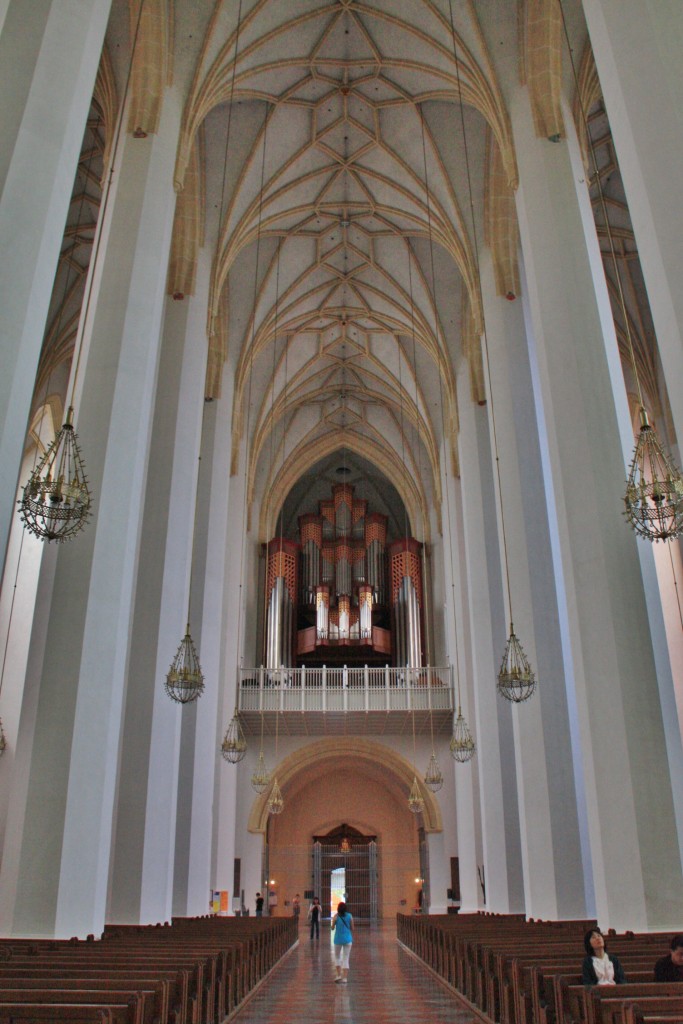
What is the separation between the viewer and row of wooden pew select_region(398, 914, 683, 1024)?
4.09 metres

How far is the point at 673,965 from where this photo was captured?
16.2 ft

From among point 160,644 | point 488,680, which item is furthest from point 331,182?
point 160,644

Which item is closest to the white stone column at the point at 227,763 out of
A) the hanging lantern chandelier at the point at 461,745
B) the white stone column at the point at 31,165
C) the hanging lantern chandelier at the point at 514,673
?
the hanging lantern chandelier at the point at 461,745

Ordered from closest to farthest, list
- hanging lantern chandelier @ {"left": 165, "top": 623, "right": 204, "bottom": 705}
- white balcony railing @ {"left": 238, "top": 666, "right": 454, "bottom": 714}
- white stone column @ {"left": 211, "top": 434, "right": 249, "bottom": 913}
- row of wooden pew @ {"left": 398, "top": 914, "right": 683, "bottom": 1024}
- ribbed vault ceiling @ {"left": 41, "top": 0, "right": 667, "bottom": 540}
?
row of wooden pew @ {"left": 398, "top": 914, "right": 683, "bottom": 1024} → hanging lantern chandelier @ {"left": 165, "top": 623, "right": 204, "bottom": 705} → ribbed vault ceiling @ {"left": 41, "top": 0, "right": 667, "bottom": 540} → white stone column @ {"left": 211, "top": 434, "right": 249, "bottom": 913} → white balcony railing @ {"left": 238, "top": 666, "right": 454, "bottom": 714}

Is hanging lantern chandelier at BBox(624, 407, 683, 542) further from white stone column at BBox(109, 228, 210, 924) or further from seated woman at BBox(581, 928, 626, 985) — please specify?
white stone column at BBox(109, 228, 210, 924)

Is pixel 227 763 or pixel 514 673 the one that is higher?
pixel 227 763

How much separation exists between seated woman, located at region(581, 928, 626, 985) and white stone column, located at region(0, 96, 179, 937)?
5.37 m

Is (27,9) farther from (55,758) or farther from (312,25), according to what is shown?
(312,25)

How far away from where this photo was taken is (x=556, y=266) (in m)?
10.9

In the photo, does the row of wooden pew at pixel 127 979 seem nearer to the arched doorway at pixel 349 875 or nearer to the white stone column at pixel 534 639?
the white stone column at pixel 534 639

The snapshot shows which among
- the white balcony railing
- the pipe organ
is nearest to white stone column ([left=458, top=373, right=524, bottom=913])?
the white balcony railing

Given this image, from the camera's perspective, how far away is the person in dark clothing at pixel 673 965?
4891 millimetres

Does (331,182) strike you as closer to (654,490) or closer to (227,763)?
(654,490)

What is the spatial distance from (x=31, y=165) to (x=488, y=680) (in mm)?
12907
